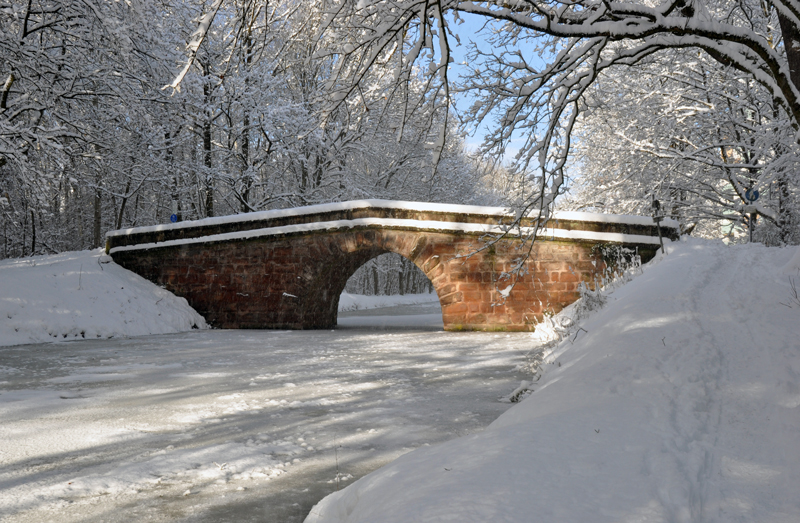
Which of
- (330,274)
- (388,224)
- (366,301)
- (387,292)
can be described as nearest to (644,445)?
(388,224)

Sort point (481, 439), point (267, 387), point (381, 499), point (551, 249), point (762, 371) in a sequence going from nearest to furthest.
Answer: point (381, 499) → point (481, 439) → point (762, 371) → point (267, 387) → point (551, 249)

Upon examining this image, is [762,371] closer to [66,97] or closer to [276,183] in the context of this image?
[66,97]

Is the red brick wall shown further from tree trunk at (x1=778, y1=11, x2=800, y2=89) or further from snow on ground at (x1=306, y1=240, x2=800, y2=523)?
snow on ground at (x1=306, y1=240, x2=800, y2=523)

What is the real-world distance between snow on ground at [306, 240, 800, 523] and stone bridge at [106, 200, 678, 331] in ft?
23.5

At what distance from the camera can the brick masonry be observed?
12023 mm

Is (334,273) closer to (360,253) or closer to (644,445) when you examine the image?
(360,253)

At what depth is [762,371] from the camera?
3.19 metres

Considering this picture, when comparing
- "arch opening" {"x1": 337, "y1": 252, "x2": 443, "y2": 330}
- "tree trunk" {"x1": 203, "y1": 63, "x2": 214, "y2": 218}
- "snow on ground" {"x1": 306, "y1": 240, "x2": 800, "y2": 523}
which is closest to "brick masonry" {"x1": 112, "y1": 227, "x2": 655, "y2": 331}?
"tree trunk" {"x1": 203, "y1": 63, "x2": 214, "y2": 218}

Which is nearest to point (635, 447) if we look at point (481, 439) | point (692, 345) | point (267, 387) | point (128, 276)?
point (481, 439)

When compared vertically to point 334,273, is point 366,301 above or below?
below

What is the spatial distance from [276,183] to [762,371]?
22782 mm

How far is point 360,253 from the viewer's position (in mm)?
14820

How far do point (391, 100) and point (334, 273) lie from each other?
10694mm

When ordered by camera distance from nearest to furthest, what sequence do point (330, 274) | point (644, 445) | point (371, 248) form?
point (644, 445) → point (371, 248) → point (330, 274)
